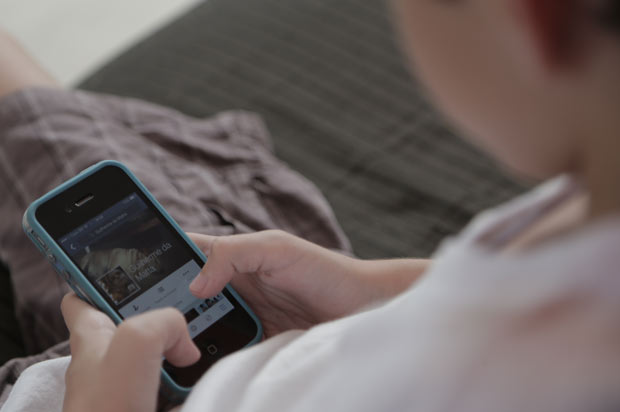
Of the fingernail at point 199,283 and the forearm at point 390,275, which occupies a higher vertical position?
the fingernail at point 199,283

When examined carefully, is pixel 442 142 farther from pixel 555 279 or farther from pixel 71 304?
pixel 555 279

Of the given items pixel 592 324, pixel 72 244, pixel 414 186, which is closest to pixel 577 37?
pixel 592 324

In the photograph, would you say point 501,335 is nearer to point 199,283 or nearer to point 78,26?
point 199,283

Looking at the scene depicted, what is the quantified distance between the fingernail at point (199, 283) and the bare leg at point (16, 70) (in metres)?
0.45

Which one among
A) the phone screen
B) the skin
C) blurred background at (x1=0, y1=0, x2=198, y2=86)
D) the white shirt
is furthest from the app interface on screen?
blurred background at (x1=0, y1=0, x2=198, y2=86)

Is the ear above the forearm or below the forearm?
above

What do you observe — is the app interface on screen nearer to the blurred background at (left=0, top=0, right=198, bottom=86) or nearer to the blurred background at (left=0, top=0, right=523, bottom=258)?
the blurred background at (left=0, top=0, right=523, bottom=258)

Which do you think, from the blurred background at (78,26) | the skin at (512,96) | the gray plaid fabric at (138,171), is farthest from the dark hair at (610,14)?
the blurred background at (78,26)

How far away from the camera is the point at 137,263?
2.20 ft

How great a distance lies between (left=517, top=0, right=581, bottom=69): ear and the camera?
13.0 inches

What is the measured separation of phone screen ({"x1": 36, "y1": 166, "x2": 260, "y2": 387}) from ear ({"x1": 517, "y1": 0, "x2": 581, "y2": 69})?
43 cm

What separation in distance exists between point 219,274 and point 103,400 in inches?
6.2

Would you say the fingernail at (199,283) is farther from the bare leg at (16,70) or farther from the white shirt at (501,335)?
the bare leg at (16,70)

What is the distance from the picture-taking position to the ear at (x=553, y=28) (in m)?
0.33
